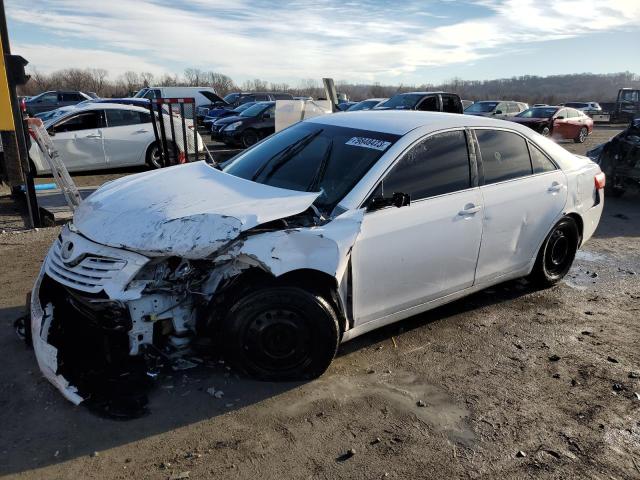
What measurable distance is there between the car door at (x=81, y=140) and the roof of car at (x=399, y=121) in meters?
8.13

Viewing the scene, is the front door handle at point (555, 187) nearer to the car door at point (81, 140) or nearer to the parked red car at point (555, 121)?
the car door at point (81, 140)

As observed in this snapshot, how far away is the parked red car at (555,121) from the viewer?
2062 centimetres

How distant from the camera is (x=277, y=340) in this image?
11.0 feet

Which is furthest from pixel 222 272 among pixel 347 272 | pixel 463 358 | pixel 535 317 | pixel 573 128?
pixel 573 128

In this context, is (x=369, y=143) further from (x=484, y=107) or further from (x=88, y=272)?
(x=484, y=107)

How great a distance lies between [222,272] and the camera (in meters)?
3.26

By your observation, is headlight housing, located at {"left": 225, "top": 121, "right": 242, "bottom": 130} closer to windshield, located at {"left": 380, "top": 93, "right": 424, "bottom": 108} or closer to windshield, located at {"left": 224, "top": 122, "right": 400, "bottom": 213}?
windshield, located at {"left": 380, "top": 93, "right": 424, "bottom": 108}

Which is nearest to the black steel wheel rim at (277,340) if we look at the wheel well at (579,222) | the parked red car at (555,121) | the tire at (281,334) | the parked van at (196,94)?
the tire at (281,334)

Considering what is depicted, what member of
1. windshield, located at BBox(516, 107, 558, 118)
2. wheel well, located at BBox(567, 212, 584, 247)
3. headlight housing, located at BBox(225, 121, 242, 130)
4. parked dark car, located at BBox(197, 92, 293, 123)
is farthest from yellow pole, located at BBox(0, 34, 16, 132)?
windshield, located at BBox(516, 107, 558, 118)

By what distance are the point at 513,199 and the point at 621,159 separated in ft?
22.4

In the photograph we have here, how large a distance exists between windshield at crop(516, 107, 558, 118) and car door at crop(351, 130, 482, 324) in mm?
19015

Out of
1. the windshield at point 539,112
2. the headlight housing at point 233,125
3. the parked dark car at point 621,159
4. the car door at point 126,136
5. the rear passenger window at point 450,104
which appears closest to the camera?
the parked dark car at point 621,159

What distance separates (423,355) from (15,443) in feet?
8.74

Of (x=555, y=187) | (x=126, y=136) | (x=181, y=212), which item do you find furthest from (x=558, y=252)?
(x=126, y=136)
